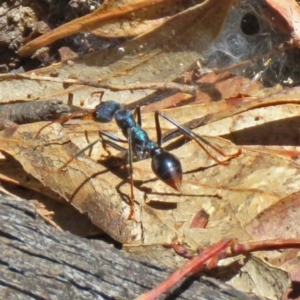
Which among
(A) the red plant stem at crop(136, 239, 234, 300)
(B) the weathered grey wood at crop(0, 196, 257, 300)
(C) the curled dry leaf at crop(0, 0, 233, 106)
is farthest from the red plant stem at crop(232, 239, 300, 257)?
(C) the curled dry leaf at crop(0, 0, 233, 106)

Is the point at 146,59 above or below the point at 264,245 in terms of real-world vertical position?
above

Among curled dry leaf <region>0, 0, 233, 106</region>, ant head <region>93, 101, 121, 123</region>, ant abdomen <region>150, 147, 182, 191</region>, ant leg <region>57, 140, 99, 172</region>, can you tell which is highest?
curled dry leaf <region>0, 0, 233, 106</region>

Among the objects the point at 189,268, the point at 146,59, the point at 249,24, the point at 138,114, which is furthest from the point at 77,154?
the point at 249,24

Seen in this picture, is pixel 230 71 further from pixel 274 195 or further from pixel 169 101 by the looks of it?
pixel 274 195

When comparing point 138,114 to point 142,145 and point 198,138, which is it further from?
point 198,138

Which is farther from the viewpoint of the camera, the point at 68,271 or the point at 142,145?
the point at 142,145

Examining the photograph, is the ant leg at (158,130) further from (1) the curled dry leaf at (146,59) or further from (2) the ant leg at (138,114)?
(1) the curled dry leaf at (146,59)

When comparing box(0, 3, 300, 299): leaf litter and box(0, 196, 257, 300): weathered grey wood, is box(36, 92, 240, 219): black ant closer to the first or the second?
Result: box(0, 3, 300, 299): leaf litter
